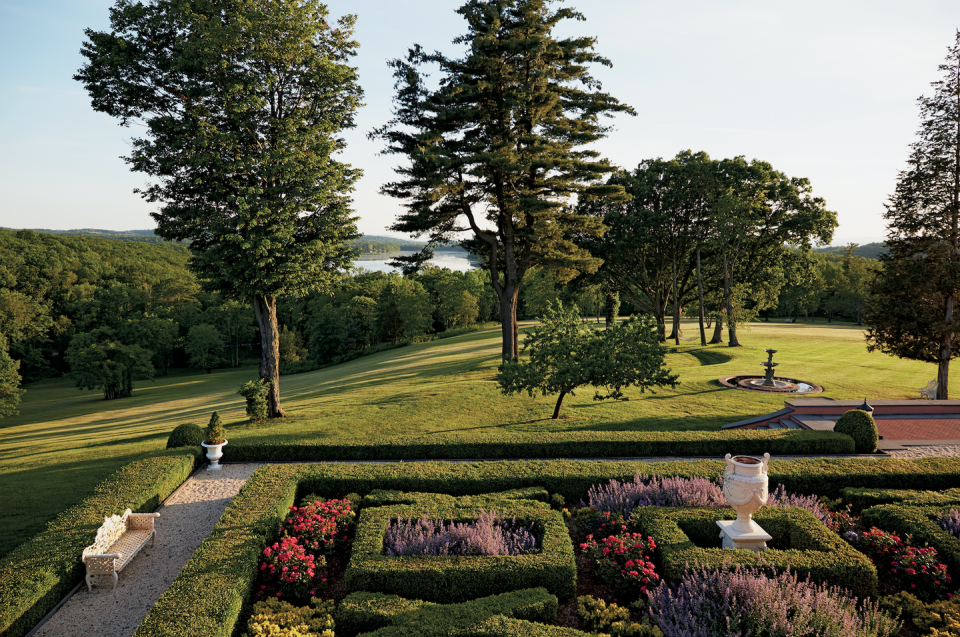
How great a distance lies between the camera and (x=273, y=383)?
67.7ft

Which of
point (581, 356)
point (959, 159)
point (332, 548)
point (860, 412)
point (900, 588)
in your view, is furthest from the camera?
point (959, 159)

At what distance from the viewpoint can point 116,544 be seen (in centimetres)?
918

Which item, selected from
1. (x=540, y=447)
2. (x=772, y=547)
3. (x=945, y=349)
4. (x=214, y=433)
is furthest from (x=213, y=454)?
(x=945, y=349)

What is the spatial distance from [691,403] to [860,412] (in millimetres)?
6910

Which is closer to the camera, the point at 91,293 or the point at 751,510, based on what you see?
the point at 751,510

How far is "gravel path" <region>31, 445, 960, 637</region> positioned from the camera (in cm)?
746

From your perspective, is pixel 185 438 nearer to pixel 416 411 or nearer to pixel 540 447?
pixel 416 411

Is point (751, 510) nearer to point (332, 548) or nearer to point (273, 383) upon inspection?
point (332, 548)

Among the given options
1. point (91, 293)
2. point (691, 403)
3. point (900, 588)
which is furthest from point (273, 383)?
point (91, 293)

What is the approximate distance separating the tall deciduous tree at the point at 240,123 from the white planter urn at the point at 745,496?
15.0 m

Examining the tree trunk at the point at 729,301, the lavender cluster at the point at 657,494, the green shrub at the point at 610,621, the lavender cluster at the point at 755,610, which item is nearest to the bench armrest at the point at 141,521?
the green shrub at the point at 610,621

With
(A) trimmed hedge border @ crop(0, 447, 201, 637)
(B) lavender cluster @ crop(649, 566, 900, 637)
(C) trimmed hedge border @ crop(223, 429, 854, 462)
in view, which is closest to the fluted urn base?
(B) lavender cluster @ crop(649, 566, 900, 637)

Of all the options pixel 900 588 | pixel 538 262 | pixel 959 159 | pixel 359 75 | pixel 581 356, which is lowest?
pixel 900 588

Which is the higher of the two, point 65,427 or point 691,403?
point 691,403
